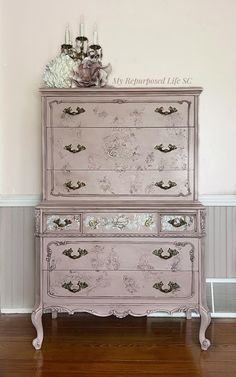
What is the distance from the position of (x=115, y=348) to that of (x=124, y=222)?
30.0 inches

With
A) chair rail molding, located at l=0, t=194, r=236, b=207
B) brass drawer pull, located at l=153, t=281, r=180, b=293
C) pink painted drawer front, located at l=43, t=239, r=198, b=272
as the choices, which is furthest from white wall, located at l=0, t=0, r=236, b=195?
brass drawer pull, located at l=153, t=281, r=180, b=293

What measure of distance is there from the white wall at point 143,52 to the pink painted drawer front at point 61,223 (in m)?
0.81

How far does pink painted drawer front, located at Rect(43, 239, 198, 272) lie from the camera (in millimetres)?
2844

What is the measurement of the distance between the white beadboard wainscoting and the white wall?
0.19m

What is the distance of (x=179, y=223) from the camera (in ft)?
9.32

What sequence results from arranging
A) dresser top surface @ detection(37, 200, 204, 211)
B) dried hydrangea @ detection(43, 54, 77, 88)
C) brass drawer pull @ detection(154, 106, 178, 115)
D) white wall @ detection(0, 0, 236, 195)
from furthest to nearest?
white wall @ detection(0, 0, 236, 195)
dried hydrangea @ detection(43, 54, 77, 88)
brass drawer pull @ detection(154, 106, 178, 115)
dresser top surface @ detection(37, 200, 204, 211)

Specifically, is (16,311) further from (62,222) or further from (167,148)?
(167,148)

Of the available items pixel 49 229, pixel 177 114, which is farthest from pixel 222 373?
pixel 177 114

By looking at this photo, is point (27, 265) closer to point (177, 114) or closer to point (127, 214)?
point (127, 214)

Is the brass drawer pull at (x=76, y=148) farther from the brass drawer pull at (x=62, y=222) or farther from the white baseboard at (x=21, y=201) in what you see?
the white baseboard at (x=21, y=201)

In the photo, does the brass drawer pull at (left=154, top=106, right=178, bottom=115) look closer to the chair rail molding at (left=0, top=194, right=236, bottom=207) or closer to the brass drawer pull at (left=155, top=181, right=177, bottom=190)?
the brass drawer pull at (left=155, top=181, right=177, bottom=190)

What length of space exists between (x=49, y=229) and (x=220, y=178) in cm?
139

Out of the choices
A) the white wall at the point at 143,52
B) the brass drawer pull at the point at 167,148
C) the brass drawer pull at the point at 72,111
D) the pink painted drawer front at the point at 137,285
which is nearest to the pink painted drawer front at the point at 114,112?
the brass drawer pull at the point at 72,111

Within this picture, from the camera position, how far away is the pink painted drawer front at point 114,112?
2.96 meters
